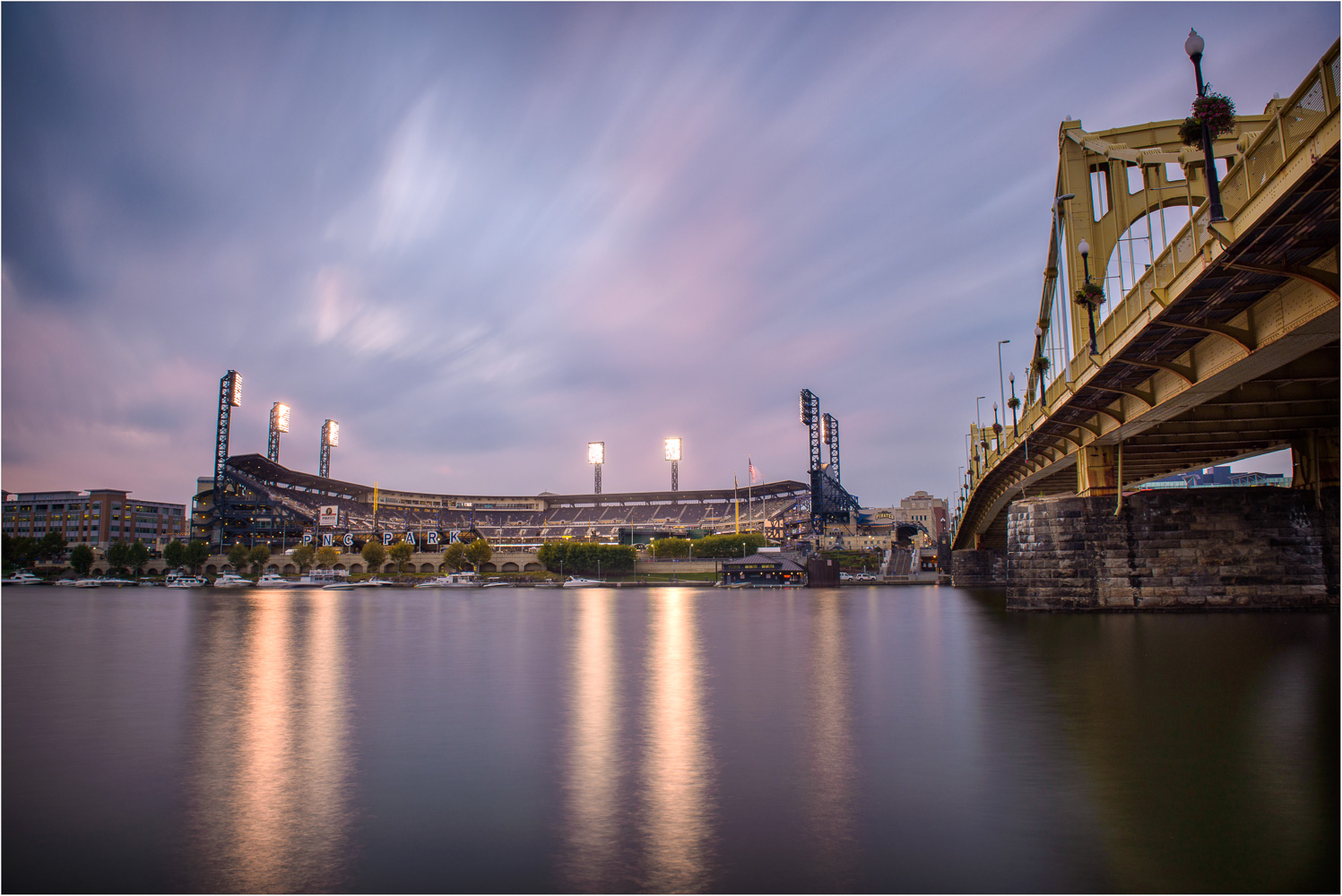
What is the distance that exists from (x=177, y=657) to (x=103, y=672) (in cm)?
403

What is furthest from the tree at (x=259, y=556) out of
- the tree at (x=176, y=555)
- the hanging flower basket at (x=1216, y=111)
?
the hanging flower basket at (x=1216, y=111)

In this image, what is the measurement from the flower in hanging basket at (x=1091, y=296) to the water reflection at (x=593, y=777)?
2147 centimetres

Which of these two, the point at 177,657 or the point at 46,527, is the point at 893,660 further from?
the point at 46,527

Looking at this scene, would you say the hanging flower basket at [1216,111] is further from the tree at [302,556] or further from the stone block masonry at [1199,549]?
the tree at [302,556]

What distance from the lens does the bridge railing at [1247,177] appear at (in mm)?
14070

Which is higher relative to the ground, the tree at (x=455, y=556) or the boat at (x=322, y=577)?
the tree at (x=455, y=556)

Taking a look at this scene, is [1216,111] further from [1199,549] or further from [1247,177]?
[1199,549]

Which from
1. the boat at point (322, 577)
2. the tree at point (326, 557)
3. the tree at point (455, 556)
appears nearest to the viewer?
the boat at point (322, 577)

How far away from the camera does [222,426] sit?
513 feet

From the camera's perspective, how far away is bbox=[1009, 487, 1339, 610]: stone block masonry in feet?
115

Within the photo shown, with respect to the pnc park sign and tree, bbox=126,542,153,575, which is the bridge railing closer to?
the pnc park sign

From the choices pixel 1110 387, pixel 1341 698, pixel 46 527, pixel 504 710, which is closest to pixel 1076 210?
pixel 1110 387

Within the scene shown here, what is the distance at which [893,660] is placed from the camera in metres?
27.3

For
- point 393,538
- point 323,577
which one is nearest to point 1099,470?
point 323,577
